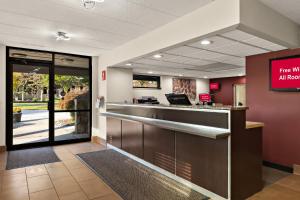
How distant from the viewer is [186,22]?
3088 millimetres

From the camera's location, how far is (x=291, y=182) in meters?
3.26

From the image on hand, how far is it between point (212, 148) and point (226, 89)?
22.8 ft

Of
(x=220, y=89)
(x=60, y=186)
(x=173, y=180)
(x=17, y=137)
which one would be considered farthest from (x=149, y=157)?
(x=220, y=89)

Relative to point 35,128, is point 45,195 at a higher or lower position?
lower

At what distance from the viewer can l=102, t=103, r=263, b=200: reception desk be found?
2.52 meters

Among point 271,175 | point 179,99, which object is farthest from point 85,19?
point 271,175

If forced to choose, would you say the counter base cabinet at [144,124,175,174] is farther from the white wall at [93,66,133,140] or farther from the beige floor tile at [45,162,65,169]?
the white wall at [93,66,133,140]

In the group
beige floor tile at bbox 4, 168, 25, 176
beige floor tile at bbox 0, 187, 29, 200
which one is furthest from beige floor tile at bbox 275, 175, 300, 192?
beige floor tile at bbox 4, 168, 25, 176

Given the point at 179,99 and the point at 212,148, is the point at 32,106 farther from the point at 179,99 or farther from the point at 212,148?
the point at 212,148

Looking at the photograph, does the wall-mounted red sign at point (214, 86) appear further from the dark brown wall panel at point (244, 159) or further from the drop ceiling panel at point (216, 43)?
the dark brown wall panel at point (244, 159)

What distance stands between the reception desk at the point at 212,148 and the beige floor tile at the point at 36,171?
6.85ft

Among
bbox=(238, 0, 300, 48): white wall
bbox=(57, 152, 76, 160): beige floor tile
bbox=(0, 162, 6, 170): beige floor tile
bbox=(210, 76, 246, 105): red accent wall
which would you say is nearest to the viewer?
bbox=(238, 0, 300, 48): white wall

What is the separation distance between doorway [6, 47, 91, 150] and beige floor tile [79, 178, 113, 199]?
3.17 m

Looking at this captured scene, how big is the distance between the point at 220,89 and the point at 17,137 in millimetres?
8268
